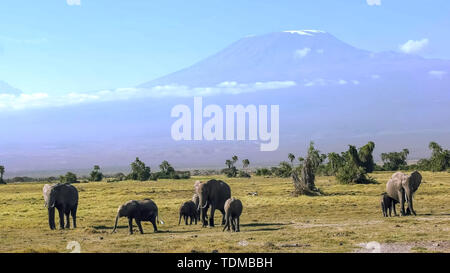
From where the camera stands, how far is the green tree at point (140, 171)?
11338cm

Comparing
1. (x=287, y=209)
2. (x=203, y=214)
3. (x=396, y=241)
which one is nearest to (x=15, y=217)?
(x=203, y=214)

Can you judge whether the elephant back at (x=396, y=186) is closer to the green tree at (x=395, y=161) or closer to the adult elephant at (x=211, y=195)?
the adult elephant at (x=211, y=195)

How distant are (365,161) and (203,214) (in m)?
85.2

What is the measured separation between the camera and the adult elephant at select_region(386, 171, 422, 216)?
3281 cm

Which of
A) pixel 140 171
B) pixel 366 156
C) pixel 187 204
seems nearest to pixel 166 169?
pixel 140 171

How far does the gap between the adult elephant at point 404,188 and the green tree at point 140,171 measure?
276 ft

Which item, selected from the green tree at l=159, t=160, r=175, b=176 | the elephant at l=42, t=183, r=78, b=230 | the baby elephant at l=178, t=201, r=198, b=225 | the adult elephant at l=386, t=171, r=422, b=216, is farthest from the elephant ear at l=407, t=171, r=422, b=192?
the green tree at l=159, t=160, r=175, b=176

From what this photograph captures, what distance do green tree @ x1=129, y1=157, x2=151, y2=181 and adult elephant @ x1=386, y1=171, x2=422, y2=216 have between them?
84058 millimetres

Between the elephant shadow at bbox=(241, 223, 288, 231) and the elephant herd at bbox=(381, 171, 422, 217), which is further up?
the elephant herd at bbox=(381, 171, 422, 217)

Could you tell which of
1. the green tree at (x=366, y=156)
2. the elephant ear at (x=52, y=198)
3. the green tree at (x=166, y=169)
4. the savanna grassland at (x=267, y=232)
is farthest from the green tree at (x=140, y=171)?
the elephant ear at (x=52, y=198)

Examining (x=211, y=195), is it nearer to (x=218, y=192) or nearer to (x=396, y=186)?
(x=218, y=192)

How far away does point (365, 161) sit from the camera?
11031 cm

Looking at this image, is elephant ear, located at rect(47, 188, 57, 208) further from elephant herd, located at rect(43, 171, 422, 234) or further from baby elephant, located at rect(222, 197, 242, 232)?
baby elephant, located at rect(222, 197, 242, 232)
